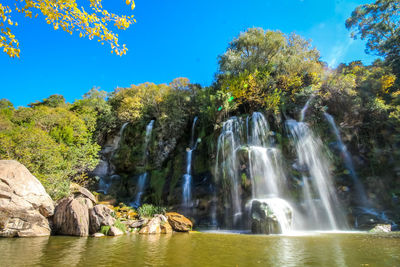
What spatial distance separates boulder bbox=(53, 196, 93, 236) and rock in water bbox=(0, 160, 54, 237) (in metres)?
0.40

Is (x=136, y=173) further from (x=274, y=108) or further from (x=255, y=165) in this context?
(x=274, y=108)

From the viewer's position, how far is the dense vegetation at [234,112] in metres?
13.3

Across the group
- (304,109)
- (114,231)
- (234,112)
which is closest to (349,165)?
(304,109)

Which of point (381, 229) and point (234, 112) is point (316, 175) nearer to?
point (381, 229)

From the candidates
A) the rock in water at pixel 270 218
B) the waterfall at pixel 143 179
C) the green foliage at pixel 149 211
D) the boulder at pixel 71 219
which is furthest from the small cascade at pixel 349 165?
the waterfall at pixel 143 179

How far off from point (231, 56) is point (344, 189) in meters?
15.0

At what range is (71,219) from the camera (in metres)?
8.74

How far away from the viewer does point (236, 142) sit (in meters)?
15.2

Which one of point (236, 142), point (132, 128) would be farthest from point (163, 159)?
point (236, 142)

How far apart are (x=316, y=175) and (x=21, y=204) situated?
604 inches

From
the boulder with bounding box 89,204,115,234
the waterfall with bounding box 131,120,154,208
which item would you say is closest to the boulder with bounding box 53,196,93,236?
the boulder with bounding box 89,204,115,234

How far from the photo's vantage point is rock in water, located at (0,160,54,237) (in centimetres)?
785

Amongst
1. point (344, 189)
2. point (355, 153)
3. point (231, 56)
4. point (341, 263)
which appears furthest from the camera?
point (231, 56)

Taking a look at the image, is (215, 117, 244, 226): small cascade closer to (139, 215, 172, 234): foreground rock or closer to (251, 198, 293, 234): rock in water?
(251, 198, 293, 234): rock in water
